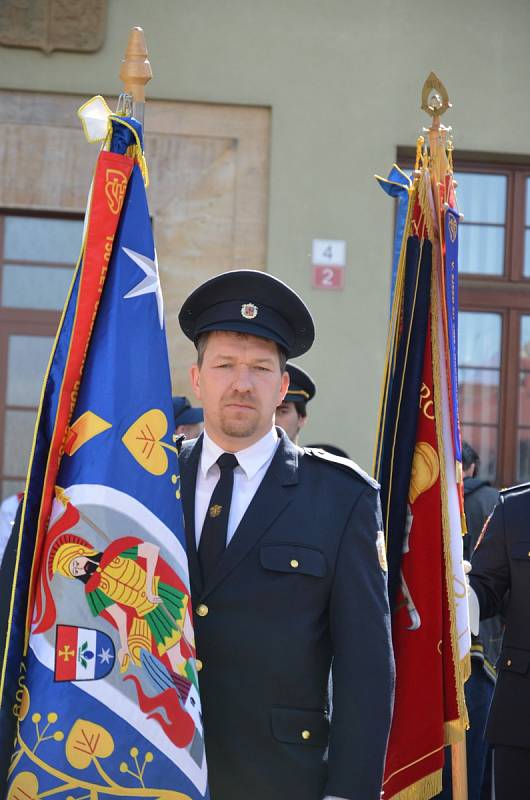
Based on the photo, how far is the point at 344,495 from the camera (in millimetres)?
2633

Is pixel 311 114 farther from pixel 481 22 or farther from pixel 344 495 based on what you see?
pixel 344 495

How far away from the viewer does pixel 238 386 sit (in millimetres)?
2561

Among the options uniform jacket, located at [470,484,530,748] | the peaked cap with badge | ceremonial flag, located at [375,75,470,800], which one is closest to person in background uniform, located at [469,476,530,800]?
uniform jacket, located at [470,484,530,748]

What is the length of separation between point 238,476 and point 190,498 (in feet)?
0.39

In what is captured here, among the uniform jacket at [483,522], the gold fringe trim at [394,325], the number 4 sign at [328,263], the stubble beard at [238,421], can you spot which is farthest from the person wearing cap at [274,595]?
the number 4 sign at [328,263]

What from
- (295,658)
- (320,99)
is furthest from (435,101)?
(320,99)

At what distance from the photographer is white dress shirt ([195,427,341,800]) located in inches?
104

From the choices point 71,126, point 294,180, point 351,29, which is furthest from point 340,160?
point 71,126

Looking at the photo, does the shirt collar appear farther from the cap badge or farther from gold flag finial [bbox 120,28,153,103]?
gold flag finial [bbox 120,28,153,103]

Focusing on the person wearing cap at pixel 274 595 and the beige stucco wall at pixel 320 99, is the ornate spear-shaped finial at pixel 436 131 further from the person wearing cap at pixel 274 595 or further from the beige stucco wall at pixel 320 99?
the beige stucco wall at pixel 320 99

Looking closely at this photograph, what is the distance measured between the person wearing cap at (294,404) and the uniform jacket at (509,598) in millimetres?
959

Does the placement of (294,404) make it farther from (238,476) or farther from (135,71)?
(135,71)

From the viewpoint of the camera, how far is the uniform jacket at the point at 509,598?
3.65 meters

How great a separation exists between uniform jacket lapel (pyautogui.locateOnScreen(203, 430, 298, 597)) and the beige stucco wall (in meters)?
4.50
